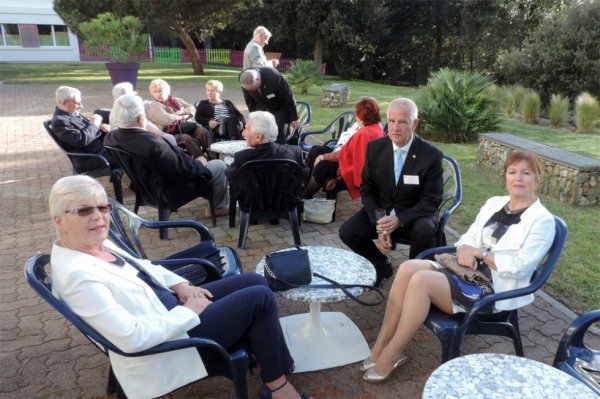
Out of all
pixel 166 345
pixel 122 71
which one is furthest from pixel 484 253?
pixel 122 71

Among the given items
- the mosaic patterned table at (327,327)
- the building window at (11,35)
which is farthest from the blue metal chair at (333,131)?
the building window at (11,35)

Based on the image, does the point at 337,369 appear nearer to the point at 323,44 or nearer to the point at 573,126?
the point at 573,126

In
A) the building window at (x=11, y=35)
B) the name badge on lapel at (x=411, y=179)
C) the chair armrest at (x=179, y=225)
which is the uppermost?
the building window at (x=11, y=35)

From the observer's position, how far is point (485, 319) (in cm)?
241

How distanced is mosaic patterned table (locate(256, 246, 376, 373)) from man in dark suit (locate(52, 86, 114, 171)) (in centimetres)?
341

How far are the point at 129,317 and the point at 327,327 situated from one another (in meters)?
1.52

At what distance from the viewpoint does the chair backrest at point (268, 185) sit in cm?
389

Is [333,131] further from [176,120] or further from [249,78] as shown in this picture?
[176,120]

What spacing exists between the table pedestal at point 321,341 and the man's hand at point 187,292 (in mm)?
752

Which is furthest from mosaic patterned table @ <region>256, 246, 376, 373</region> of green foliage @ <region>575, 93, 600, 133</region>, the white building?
the white building

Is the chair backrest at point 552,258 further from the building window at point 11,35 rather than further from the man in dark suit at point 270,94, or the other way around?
the building window at point 11,35

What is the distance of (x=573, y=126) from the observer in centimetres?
1059

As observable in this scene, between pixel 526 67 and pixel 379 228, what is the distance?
12188 millimetres

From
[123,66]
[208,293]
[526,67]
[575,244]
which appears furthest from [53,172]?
[526,67]
